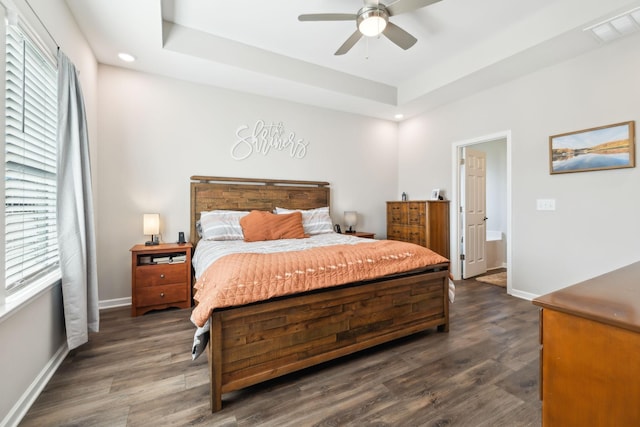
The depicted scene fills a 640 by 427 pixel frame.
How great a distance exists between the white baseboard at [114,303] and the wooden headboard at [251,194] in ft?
3.12

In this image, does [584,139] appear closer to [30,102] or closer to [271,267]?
[271,267]

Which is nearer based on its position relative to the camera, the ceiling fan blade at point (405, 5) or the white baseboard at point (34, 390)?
the white baseboard at point (34, 390)

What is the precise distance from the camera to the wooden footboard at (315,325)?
1.56 meters

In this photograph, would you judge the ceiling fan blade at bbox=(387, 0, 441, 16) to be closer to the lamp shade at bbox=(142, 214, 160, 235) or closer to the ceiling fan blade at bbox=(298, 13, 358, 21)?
the ceiling fan blade at bbox=(298, 13, 358, 21)

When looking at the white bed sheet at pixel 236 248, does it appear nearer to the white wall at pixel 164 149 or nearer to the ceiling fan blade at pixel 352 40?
the white wall at pixel 164 149

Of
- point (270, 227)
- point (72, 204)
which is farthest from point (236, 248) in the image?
point (72, 204)

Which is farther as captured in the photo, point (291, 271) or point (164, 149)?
point (164, 149)

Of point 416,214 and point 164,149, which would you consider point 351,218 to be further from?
point 164,149

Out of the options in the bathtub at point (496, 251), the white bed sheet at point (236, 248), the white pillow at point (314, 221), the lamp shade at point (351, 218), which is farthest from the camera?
the bathtub at point (496, 251)

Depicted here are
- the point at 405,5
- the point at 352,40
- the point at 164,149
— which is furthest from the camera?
the point at 164,149

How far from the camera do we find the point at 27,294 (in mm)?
1529

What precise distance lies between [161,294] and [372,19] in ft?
10.8

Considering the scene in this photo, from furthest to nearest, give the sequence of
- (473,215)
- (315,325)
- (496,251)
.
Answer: (496,251) < (473,215) < (315,325)

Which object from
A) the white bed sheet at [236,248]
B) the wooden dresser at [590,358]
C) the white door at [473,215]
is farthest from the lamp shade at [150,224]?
the white door at [473,215]
